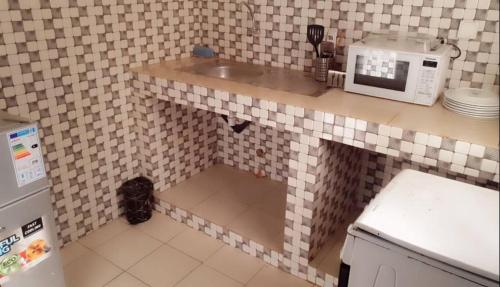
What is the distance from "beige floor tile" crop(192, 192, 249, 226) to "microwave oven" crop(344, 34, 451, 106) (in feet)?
3.19

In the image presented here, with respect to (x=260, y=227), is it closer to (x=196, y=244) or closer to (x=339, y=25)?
(x=196, y=244)

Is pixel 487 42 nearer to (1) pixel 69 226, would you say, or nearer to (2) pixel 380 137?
(2) pixel 380 137

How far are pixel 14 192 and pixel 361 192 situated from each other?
5.57 feet

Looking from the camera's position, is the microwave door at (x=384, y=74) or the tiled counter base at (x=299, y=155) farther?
the microwave door at (x=384, y=74)

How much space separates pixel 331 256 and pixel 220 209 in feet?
2.35

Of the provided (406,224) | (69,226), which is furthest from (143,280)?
(406,224)

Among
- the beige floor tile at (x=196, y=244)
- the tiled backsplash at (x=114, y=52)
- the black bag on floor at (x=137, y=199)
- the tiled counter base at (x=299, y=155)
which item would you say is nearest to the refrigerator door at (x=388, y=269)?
the tiled counter base at (x=299, y=155)

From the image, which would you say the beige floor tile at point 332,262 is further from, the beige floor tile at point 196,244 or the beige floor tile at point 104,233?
the beige floor tile at point 104,233

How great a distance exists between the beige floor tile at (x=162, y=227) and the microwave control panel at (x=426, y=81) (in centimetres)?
145

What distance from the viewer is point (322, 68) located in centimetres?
207

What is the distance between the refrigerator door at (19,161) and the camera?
1280 millimetres

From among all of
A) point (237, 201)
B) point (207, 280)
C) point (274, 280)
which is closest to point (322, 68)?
point (237, 201)

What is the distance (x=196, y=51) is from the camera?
8.59 feet

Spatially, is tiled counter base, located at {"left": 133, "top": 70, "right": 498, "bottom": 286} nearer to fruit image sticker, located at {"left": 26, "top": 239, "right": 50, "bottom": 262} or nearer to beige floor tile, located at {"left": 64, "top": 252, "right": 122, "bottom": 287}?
beige floor tile, located at {"left": 64, "top": 252, "right": 122, "bottom": 287}
